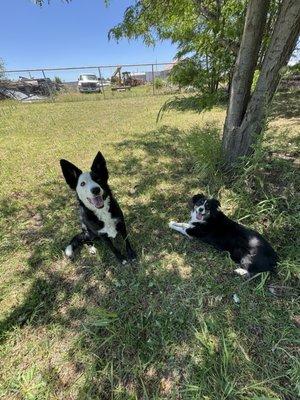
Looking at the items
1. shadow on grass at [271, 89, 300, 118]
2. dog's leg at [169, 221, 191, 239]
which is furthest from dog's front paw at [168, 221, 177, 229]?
shadow on grass at [271, 89, 300, 118]

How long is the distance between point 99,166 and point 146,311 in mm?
1339

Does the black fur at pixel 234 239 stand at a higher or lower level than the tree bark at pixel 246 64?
lower

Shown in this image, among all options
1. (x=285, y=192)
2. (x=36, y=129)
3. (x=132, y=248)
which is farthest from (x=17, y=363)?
(x=36, y=129)

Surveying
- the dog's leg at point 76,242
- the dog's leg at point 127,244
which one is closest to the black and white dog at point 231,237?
the dog's leg at point 127,244

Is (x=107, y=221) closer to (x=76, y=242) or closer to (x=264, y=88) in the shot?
(x=76, y=242)

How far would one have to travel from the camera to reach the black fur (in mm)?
2217

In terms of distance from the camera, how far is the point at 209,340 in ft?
6.04

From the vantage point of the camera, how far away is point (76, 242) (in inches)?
109

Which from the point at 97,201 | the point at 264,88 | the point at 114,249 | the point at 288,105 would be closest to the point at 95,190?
the point at 97,201

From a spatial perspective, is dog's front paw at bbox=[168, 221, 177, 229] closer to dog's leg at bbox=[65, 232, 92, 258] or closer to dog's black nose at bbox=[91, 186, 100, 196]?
dog's leg at bbox=[65, 232, 92, 258]

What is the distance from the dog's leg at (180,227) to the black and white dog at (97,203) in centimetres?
60

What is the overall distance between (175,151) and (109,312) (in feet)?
12.2

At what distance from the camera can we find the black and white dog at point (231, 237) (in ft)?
7.29

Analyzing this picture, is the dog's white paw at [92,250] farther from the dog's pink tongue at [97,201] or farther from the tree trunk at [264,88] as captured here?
the tree trunk at [264,88]
